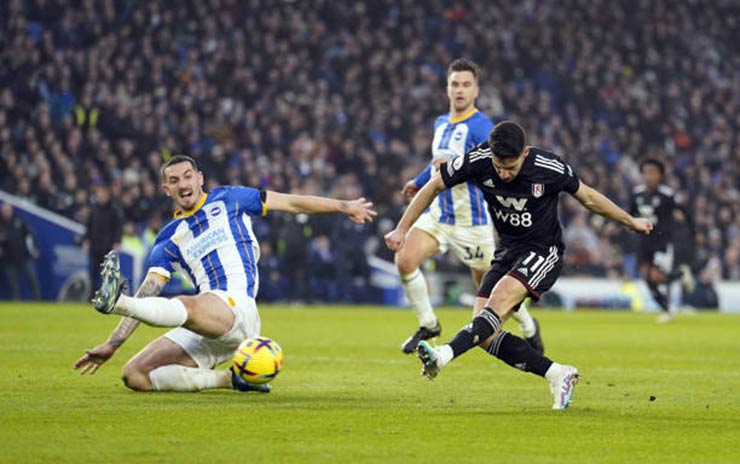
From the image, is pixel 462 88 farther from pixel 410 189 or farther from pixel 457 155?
pixel 410 189

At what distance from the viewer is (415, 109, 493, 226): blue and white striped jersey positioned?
11422mm

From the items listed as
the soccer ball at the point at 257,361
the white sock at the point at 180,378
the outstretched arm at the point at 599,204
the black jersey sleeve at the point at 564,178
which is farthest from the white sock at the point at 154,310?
the outstretched arm at the point at 599,204

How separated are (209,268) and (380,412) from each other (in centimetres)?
181

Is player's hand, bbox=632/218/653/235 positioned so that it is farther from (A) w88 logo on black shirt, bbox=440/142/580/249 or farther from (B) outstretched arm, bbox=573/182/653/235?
(A) w88 logo on black shirt, bbox=440/142/580/249

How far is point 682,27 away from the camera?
35656mm

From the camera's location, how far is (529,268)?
8.01 metres

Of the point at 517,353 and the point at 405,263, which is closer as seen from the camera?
the point at 517,353

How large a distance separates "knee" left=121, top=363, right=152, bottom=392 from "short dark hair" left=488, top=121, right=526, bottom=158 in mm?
2737

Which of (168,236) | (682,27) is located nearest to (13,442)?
(168,236)

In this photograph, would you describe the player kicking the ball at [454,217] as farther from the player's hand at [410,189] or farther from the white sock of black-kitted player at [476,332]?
the white sock of black-kitted player at [476,332]

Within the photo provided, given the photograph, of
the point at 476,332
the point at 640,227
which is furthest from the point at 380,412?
the point at 640,227

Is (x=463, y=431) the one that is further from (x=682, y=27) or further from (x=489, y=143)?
(x=682, y=27)

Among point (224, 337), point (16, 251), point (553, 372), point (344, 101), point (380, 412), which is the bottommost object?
point (16, 251)

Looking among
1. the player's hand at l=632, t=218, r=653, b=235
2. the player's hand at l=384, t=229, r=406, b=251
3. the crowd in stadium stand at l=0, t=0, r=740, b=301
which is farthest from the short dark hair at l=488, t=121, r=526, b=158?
the crowd in stadium stand at l=0, t=0, r=740, b=301
